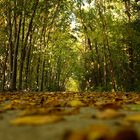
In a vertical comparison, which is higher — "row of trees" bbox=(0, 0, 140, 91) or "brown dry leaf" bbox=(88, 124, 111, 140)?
"row of trees" bbox=(0, 0, 140, 91)

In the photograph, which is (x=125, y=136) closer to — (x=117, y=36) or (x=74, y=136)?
(x=74, y=136)

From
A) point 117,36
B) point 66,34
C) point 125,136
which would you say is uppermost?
point 66,34

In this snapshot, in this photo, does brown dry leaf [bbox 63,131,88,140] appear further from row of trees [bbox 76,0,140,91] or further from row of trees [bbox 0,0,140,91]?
row of trees [bbox 76,0,140,91]

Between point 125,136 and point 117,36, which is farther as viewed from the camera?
point 117,36

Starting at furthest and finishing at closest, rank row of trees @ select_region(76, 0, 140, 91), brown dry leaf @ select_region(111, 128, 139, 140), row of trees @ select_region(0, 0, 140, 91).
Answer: row of trees @ select_region(76, 0, 140, 91)
row of trees @ select_region(0, 0, 140, 91)
brown dry leaf @ select_region(111, 128, 139, 140)

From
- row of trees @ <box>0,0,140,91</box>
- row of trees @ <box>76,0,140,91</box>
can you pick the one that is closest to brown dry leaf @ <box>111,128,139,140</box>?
row of trees @ <box>0,0,140,91</box>

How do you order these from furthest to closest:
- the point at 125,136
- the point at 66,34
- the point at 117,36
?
1. the point at 66,34
2. the point at 117,36
3. the point at 125,136

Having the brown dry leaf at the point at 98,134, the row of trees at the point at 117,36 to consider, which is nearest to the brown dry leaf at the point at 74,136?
the brown dry leaf at the point at 98,134

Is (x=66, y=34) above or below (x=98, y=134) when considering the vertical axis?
above

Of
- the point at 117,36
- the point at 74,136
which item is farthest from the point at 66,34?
the point at 74,136

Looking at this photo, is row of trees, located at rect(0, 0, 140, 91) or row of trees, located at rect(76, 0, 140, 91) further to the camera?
row of trees, located at rect(76, 0, 140, 91)

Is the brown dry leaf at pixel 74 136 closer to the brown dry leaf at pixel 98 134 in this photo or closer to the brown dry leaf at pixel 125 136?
→ the brown dry leaf at pixel 98 134

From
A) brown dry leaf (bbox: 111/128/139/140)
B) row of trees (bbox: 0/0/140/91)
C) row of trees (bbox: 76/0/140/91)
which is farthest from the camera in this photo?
row of trees (bbox: 76/0/140/91)

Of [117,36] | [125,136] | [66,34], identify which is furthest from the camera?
[66,34]
